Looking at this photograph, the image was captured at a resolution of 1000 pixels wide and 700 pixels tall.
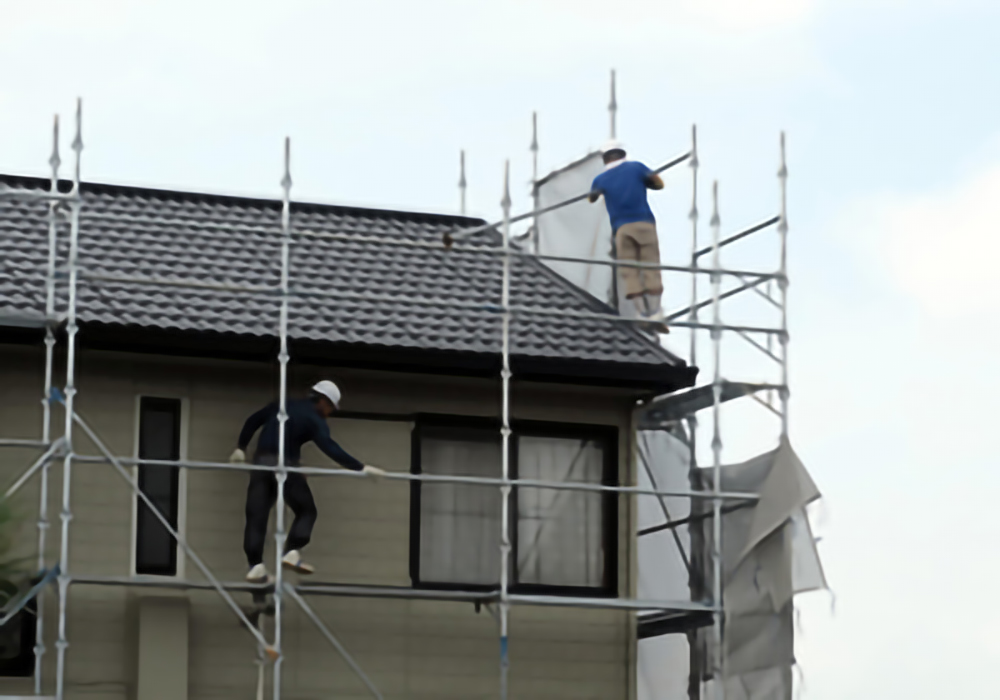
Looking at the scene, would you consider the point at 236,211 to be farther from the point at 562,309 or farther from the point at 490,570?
the point at 490,570

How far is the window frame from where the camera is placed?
18.4 meters

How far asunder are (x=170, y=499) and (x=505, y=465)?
2884 millimetres

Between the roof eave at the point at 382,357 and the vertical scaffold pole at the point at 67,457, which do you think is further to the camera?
the roof eave at the point at 382,357

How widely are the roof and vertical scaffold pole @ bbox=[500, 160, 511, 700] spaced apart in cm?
48

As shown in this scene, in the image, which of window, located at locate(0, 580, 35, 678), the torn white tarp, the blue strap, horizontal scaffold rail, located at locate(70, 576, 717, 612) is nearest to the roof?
the torn white tarp

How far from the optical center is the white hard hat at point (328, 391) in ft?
60.1

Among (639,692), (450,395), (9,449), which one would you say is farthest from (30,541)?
(639,692)

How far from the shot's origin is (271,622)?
18.4 metres

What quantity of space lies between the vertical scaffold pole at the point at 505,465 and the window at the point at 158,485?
280cm

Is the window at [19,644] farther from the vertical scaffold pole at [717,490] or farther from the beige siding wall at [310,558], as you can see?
the vertical scaffold pole at [717,490]

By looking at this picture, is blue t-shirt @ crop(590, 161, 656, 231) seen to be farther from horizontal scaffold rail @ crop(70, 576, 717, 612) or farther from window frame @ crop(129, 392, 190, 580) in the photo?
window frame @ crop(129, 392, 190, 580)

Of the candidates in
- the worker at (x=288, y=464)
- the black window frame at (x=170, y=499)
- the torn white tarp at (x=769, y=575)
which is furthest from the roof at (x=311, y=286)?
the torn white tarp at (x=769, y=575)

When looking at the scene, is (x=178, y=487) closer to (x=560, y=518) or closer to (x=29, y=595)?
(x=29, y=595)

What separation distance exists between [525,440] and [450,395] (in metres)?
0.81
